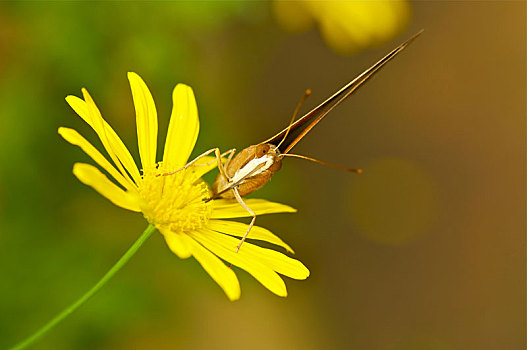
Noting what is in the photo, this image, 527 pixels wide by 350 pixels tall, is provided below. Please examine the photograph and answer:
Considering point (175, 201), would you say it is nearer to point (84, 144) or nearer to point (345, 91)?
point (84, 144)

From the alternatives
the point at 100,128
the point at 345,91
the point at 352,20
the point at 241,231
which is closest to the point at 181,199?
the point at 241,231

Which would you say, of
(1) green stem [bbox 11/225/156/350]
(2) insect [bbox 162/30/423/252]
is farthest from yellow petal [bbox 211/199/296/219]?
(1) green stem [bbox 11/225/156/350]

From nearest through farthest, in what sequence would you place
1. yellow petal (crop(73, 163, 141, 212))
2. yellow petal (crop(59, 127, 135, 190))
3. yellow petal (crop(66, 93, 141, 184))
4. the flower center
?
yellow petal (crop(73, 163, 141, 212)), yellow petal (crop(59, 127, 135, 190)), yellow petal (crop(66, 93, 141, 184)), the flower center

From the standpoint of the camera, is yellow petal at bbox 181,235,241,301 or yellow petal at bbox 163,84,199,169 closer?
yellow petal at bbox 181,235,241,301

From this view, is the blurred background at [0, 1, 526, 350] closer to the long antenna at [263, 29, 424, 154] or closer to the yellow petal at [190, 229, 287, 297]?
the yellow petal at [190, 229, 287, 297]

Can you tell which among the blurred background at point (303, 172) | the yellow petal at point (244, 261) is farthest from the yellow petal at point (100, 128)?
the blurred background at point (303, 172)
